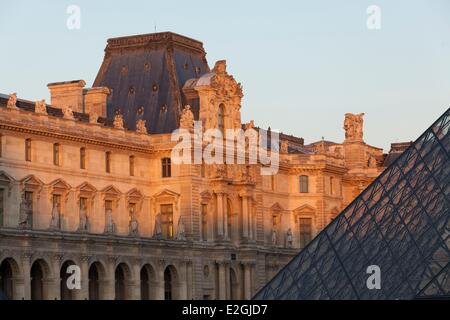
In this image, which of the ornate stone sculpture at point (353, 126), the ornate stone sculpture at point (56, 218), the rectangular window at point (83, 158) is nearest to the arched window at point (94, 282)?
the ornate stone sculpture at point (56, 218)

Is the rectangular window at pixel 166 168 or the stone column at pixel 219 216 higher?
the rectangular window at pixel 166 168

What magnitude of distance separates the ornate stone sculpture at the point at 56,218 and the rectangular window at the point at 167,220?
34.2 feet

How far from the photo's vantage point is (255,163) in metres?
105

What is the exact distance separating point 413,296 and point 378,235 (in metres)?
5.34

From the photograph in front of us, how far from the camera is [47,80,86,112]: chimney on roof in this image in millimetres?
100125

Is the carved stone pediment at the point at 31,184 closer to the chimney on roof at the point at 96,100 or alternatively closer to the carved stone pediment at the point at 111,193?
the carved stone pediment at the point at 111,193

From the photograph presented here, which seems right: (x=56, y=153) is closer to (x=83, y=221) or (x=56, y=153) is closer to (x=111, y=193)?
(x=83, y=221)

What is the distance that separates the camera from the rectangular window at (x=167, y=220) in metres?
98.0

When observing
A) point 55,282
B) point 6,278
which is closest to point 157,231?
point 55,282

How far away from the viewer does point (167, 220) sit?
322 ft

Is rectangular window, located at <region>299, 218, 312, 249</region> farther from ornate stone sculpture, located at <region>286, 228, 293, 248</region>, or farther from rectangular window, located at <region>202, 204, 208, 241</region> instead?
rectangular window, located at <region>202, 204, 208, 241</region>

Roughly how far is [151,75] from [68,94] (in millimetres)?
5787

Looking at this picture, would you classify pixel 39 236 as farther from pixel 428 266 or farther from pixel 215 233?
pixel 428 266
